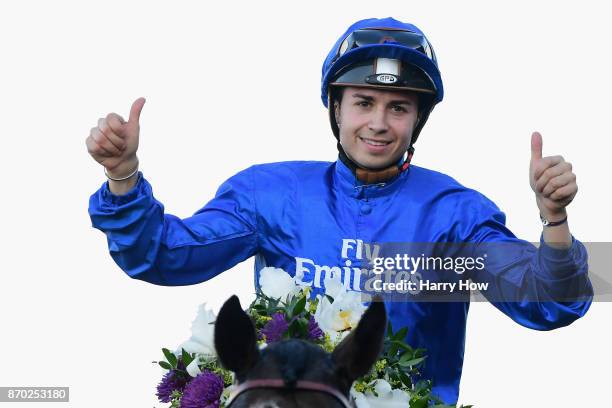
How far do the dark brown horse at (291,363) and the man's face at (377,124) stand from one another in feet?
5.64

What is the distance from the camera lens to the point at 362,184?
15.5 feet

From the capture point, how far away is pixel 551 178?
3.79 metres

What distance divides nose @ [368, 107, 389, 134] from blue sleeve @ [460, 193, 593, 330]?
1.94ft

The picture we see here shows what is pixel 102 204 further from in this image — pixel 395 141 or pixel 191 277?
pixel 395 141

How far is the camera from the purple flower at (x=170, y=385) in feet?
12.8

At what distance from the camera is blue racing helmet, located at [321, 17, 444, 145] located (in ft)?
15.1

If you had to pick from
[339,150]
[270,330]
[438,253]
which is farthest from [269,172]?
[270,330]

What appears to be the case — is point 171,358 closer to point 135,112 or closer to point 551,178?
point 135,112

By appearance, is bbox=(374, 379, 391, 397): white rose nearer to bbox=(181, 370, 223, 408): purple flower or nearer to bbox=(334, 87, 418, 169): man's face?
bbox=(181, 370, 223, 408): purple flower

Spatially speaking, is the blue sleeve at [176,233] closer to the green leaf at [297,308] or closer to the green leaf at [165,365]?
the green leaf at [165,365]

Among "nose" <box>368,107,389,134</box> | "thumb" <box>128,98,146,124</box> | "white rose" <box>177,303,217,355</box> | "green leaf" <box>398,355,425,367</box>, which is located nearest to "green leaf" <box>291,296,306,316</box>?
"white rose" <box>177,303,217,355</box>

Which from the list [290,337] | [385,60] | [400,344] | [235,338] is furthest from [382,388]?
[385,60]

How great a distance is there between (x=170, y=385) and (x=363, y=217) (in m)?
1.33

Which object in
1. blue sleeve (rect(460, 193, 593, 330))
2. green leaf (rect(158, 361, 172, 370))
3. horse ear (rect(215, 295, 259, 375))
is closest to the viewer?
horse ear (rect(215, 295, 259, 375))
